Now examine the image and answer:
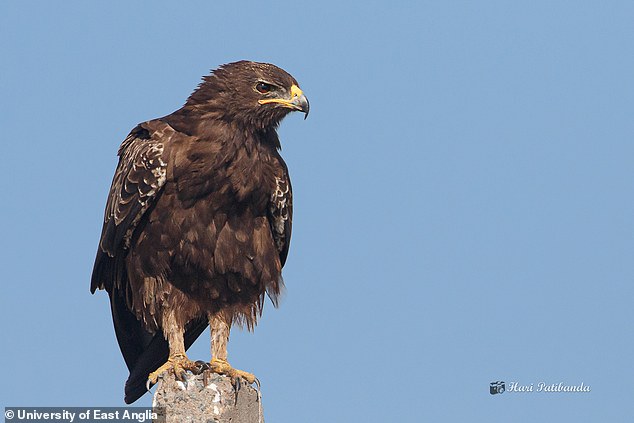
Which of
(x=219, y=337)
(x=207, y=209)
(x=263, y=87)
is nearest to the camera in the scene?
(x=207, y=209)

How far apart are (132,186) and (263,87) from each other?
166cm

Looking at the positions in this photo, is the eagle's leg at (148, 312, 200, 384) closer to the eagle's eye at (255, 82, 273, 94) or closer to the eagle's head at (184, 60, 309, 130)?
the eagle's head at (184, 60, 309, 130)

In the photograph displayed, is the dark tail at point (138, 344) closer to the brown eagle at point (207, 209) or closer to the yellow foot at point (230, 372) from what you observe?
the brown eagle at point (207, 209)

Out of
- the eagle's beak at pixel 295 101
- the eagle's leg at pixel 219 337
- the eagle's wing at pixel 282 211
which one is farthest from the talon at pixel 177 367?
the eagle's beak at pixel 295 101

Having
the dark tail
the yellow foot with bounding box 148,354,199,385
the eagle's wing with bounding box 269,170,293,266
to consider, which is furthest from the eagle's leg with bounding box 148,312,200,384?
the eagle's wing with bounding box 269,170,293,266

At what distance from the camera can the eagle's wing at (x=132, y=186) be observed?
38.3 ft

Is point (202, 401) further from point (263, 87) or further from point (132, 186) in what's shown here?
Result: point (263, 87)

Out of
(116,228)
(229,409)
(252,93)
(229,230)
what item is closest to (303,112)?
(252,93)

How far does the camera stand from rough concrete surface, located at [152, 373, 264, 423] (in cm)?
1004

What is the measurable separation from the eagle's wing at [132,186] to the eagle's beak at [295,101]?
111 centimetres

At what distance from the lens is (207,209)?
38.2 feet

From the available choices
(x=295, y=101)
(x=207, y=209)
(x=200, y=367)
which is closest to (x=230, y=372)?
(x=200, y=367)

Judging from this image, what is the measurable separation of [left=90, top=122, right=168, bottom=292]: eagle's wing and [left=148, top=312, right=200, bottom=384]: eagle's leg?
885 millimetres

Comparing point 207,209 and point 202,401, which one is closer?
point 202,401
